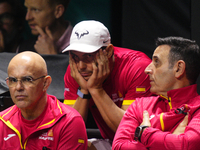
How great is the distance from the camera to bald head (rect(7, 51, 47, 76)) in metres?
2.51

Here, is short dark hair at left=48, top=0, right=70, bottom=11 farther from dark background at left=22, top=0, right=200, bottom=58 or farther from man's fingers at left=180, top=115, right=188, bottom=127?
man's fingers at left=180, top=115, right=188, bottom=127

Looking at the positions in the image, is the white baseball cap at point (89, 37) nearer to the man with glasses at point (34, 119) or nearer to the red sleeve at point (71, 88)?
the red sleeve at point (71, 88)

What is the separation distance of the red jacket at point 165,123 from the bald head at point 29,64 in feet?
2.59

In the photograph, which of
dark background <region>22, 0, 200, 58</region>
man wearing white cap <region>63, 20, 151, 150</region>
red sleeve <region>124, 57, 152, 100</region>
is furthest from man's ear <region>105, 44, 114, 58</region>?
dark background <region>22, 0, 200, 58</region>

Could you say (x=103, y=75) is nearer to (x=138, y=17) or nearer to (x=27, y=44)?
(x=138, y=17)

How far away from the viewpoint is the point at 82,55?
3041 millimetres

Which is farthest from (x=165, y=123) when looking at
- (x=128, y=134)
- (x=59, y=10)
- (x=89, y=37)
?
(x=59, y=10)

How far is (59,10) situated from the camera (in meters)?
4.66

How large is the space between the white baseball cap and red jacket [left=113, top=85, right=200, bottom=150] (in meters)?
0.81

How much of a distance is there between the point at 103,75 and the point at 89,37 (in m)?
0.39

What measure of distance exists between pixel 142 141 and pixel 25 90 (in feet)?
3.21

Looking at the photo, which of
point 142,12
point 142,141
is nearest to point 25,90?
point 142,141

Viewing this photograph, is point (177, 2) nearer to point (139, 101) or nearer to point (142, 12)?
point (142, 12)

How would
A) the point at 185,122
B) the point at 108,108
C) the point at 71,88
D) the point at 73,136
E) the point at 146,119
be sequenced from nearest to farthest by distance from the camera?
1. the point at 185,122
2. the point at 146,119
3. the point at 73,136
4. the point at 108,108
5. the point at 71,88
